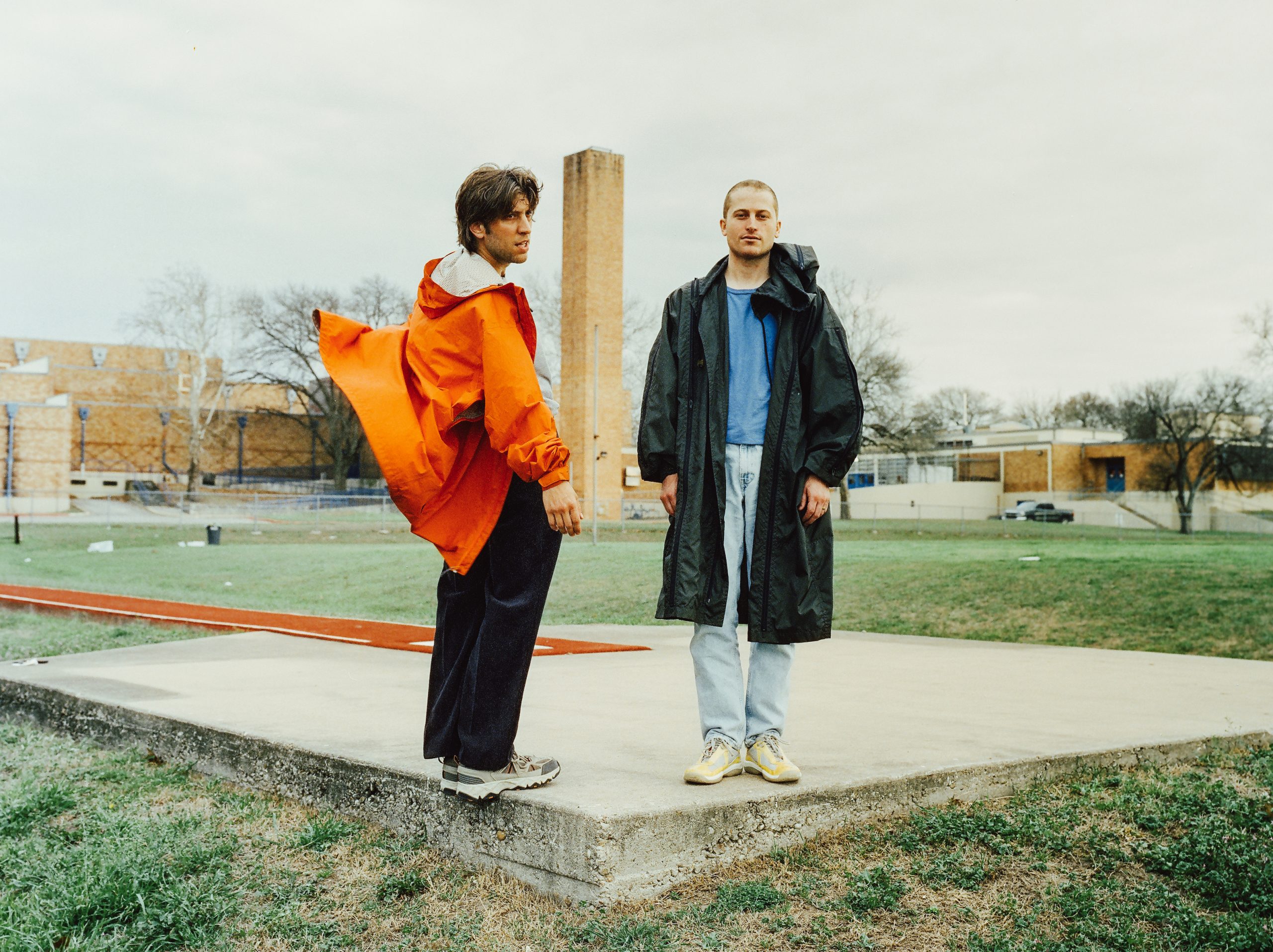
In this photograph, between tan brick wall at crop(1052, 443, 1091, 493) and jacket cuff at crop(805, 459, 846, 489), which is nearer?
jacket cuff at crop(805, 459, 846, 489)

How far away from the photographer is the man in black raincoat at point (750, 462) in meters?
3.09

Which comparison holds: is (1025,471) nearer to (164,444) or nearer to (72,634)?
(164,444)

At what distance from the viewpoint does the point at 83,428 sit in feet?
190

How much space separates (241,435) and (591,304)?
3281cm

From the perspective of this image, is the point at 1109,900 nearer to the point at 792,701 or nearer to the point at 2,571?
the point at 792,701

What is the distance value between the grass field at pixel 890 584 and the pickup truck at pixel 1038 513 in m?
25.4

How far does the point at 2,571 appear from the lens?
16.6m

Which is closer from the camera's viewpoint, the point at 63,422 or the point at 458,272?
the point at 458,272

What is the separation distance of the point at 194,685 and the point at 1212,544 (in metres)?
26.7

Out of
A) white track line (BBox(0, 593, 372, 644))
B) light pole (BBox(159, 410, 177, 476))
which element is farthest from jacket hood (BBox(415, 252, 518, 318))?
light pole (BBox(159, 410, 177, 476))

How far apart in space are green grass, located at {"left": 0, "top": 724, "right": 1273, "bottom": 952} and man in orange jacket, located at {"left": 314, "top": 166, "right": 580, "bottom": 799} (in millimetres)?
397

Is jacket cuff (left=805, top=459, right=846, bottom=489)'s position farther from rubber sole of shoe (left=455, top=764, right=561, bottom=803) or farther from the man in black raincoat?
rubber sole of shoe (left=455, top=764, right=561, bottom=803)

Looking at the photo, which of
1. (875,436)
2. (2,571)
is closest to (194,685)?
(2,571)

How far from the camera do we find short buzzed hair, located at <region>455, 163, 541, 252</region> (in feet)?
9.34
